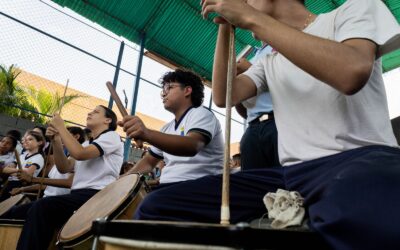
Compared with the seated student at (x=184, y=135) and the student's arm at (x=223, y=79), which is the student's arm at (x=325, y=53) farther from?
the seated student at (x=184, y=135)

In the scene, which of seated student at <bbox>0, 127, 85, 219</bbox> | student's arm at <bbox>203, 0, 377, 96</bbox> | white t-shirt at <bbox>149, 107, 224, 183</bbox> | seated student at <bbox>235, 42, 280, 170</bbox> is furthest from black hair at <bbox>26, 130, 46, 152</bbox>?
student's arm at <bbox>203, 0, 377, 96</bbox>

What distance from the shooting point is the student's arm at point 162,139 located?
1.50 meters

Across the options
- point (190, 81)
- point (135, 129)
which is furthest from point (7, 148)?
point (135, 129)

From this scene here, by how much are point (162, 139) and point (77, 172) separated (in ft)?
4.96

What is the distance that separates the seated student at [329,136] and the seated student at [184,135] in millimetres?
560

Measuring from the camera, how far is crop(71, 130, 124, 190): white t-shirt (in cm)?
262

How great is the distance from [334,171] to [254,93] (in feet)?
2.15

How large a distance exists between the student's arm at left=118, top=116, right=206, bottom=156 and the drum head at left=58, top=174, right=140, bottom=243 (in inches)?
11.7

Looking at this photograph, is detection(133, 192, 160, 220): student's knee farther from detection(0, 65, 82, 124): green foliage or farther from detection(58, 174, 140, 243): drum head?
detection(0, 65, 82, 124): green foliage

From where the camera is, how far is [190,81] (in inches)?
91.4

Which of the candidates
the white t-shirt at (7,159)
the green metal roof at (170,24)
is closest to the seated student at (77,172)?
the white t-shirt at (7,159)

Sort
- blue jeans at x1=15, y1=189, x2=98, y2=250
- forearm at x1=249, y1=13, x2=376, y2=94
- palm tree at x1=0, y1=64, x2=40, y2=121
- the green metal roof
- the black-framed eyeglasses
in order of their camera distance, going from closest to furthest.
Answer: forearm at x1=249, y1=13, x2=376, y2=94 → blue jeans at x1=15, y1=189, x2=98, y2=250 → the black-framed eyeglasses → the green metal roof → palm tree at x1=0, y1=64, x2=40, y2=121

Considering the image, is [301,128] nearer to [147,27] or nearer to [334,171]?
[334,171]

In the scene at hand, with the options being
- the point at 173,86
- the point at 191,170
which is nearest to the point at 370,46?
the point at 191,170
